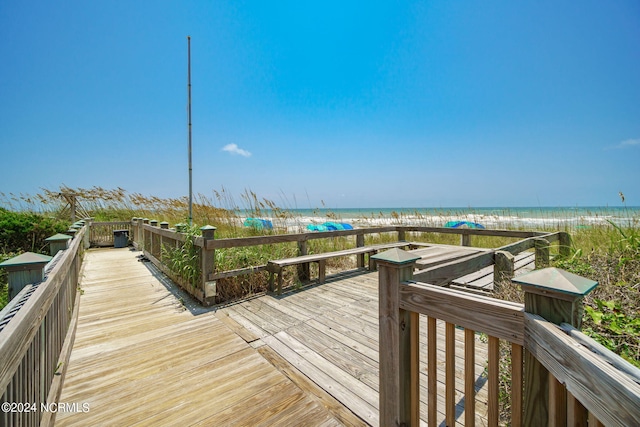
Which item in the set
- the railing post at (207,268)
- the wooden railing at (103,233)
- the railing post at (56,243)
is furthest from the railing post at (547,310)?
the wooden railing at (103,233)

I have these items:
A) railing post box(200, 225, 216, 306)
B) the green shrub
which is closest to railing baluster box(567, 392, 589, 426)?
railing post box(200, 225, 216, 306)

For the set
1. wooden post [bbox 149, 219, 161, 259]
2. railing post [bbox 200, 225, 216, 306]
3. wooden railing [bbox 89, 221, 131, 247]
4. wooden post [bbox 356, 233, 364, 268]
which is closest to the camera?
railing post [bbox 200, 225, 216, 306]

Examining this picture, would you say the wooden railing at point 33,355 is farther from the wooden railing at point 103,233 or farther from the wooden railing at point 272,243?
the wooden railing at point 103,233

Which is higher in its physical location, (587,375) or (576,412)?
(587,375)

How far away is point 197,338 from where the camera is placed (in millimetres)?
2578

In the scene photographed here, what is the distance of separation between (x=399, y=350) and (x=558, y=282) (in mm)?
758

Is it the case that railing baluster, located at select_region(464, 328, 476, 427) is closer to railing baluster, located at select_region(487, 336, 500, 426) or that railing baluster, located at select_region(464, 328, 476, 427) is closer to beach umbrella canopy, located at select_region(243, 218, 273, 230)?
railing baluster, located at select_region(487, 336, 500, 426)

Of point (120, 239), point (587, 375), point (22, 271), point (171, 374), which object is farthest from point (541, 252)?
point (120, 239)

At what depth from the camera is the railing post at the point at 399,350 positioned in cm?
125

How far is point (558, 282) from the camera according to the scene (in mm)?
757

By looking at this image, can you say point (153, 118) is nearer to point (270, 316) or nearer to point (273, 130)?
point (273, 130)

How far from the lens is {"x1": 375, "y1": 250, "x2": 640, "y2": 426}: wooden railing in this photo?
1.83ft

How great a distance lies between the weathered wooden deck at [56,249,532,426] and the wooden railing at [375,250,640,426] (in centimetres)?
56

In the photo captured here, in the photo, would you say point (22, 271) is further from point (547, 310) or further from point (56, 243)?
point (547, 310)
